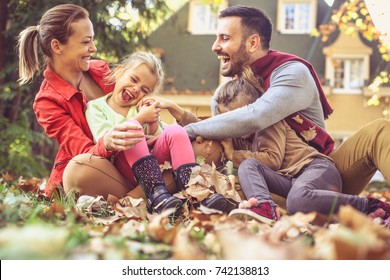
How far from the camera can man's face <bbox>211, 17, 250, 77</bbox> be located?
11.7ft

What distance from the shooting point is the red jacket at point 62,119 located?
330cm

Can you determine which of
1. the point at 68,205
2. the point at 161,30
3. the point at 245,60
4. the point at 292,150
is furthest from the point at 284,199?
the point at 161,30

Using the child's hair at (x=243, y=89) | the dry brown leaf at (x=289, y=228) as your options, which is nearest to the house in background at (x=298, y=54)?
the child's hair at (x=243, y=89)

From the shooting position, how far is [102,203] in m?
3.05

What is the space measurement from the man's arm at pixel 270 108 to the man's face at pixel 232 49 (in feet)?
0.80

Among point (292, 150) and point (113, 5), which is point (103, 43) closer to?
A: point (113, 5)

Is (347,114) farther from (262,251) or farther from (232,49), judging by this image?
(262,251)

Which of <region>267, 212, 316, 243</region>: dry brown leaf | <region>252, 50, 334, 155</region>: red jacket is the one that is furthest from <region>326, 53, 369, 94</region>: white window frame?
<region>267, 212, 316, 243</region>: dry brown leaf

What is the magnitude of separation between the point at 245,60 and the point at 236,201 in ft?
3.17

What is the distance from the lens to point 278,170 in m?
3.22

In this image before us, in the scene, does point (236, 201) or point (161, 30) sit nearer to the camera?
point (236, 201)

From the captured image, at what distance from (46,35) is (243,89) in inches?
47.2

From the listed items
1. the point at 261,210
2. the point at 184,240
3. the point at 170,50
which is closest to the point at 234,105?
the point at 261,210

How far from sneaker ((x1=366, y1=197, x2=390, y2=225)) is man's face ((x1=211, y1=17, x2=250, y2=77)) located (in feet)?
3.70
